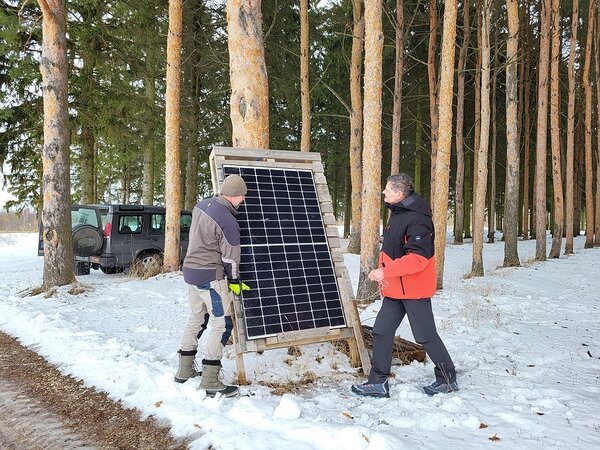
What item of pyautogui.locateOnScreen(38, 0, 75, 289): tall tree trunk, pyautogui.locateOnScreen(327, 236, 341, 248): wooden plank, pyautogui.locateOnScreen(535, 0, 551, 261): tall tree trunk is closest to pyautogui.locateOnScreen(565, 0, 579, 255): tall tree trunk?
pyautogui.locateOnScreen(535, 0, 551, 261): tall tree trunk

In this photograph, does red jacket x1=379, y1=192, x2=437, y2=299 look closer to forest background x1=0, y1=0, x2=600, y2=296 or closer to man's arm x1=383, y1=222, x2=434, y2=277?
man's arm x1=383, y1=222, x2=434, y2=277

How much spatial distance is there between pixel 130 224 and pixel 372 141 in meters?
6.75

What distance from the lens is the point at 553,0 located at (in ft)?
50.4

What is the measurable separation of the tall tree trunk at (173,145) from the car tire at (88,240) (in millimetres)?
1735

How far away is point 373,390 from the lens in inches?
153

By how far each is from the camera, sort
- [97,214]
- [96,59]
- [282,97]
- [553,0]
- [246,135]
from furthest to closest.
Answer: [282,97] < [553,0] < [96,59] < [97,214] < [246,135]

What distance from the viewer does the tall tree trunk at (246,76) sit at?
5438 mm

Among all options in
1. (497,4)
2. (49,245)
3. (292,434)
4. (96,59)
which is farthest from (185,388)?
(497,4)

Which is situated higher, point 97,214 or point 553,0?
point 553,0

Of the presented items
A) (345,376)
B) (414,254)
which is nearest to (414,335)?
(414,254)

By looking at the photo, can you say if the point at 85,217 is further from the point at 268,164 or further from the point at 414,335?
the point at 414,335

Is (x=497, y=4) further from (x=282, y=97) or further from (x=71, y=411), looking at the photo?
(x=71, y=411)

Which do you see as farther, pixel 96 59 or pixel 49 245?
pixel 96 59

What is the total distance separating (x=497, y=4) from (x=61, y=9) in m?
17.1
